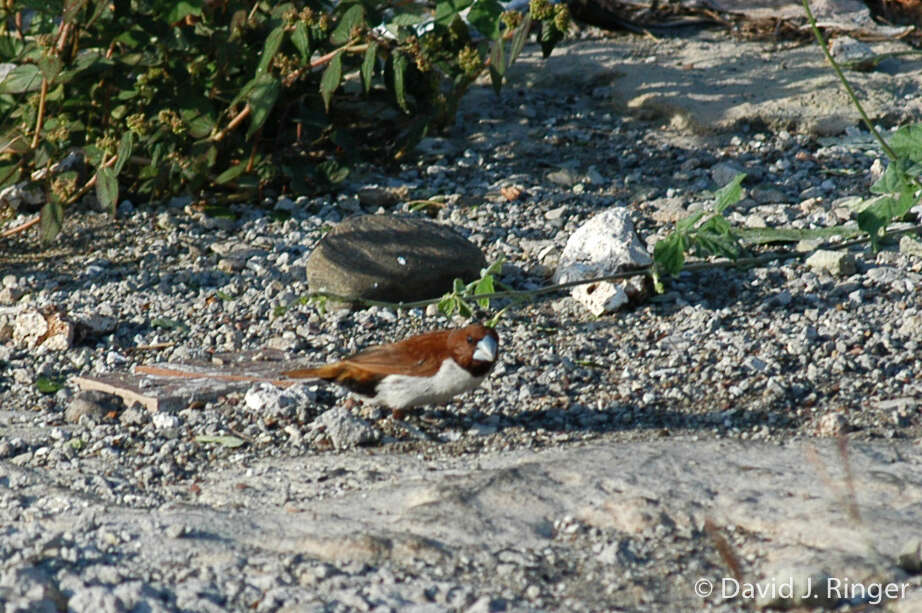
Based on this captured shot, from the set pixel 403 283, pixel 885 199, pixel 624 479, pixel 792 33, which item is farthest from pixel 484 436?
pixel 792 33

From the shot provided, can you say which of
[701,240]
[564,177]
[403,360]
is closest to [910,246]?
[701,240]

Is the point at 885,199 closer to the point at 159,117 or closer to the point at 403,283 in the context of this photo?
the point at 403,283

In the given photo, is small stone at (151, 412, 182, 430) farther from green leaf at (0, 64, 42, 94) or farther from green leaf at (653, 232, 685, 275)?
green leaf at (0, 64, 42, 94)

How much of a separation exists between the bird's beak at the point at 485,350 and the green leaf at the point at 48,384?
1658mm

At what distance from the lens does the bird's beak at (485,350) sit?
380 centimetres

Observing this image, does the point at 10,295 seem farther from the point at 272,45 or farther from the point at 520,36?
the point at 520,36

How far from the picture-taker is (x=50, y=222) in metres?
5.21

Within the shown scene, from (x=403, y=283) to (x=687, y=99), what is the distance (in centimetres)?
248

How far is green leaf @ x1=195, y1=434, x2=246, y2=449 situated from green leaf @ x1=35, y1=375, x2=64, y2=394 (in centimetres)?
83

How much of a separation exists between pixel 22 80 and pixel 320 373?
2086 millimetres

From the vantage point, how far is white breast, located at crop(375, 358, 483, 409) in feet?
12.6

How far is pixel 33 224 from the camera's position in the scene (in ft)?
18.1

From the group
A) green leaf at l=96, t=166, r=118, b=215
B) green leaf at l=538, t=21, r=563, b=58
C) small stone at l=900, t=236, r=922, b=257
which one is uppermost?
green leaf at l=538, t=21, r=563, b=58

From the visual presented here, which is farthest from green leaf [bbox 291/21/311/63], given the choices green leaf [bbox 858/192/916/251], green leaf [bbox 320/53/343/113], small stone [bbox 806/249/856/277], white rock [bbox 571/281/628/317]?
green leaf [bbox 858/192/916/251]
